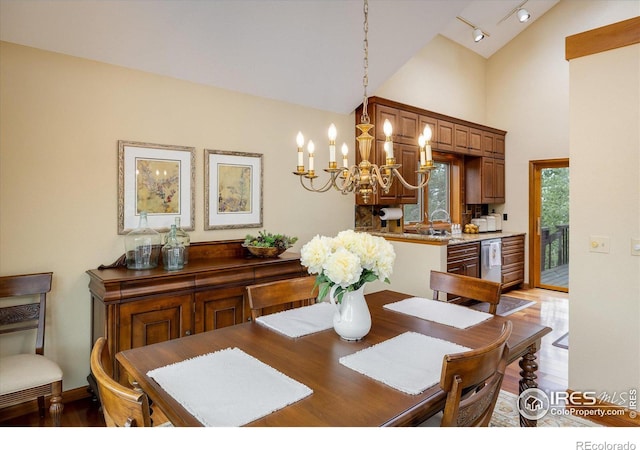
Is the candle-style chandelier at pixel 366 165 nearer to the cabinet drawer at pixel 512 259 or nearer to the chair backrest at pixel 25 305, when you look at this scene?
the chair backrest at pixel 25 305

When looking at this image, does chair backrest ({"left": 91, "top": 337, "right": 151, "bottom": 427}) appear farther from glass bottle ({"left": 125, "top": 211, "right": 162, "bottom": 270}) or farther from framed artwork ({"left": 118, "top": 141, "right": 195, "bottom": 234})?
framed artwork ({"left": 118, "top": 141, "right": 195, "bottom": 234})

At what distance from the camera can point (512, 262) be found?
18.1ft

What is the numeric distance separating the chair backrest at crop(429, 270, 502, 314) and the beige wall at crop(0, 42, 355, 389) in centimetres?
186

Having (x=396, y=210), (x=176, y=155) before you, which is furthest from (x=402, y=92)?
(x=176, y=155)

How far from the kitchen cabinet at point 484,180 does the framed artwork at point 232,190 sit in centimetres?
358

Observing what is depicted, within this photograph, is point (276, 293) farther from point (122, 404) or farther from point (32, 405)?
point (32, 405)

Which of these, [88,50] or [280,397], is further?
[88,50]

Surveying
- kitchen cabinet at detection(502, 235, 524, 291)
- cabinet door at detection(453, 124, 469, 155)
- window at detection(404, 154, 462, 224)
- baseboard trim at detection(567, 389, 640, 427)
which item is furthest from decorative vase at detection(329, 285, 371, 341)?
kitchen cabinet at detection(502, 235, 524, 291)

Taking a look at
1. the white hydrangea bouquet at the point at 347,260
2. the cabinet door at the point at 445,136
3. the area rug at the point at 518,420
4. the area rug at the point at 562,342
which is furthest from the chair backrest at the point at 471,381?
the cabinet door at the point at 445,136

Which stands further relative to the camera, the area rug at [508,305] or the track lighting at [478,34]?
the track lighting at [478,34]

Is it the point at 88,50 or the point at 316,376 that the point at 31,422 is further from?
the point at 88,50

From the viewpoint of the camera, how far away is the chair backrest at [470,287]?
196 cm

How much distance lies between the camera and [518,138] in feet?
19.2

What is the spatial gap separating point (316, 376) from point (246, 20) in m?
2.49
